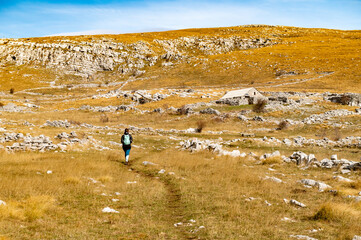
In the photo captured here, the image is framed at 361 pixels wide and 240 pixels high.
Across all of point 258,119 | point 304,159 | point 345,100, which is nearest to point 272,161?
point 304,159

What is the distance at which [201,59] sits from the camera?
127438mm

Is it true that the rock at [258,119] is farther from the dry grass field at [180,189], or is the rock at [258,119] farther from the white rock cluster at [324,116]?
the white rock cluster at [324,116]

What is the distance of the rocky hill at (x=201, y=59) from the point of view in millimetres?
100938

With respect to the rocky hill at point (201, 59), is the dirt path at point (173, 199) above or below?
below

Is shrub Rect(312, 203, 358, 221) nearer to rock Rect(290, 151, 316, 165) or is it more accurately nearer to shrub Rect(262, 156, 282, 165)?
rock Rect(290, 151, 316, 165)

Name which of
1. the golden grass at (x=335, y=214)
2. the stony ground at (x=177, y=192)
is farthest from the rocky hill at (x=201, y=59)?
the golden grass at (x=335, y=214)

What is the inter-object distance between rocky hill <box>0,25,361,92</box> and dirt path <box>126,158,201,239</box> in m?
78.9

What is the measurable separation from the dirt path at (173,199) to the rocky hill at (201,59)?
7890cm

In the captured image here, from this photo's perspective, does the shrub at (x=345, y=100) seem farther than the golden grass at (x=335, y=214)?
Yes

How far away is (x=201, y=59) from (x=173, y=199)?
120937mm

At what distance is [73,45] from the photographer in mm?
141000

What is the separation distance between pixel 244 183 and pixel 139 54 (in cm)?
13668

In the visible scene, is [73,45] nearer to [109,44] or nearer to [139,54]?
[109,44]

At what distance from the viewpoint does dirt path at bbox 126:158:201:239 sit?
744 centimetres
